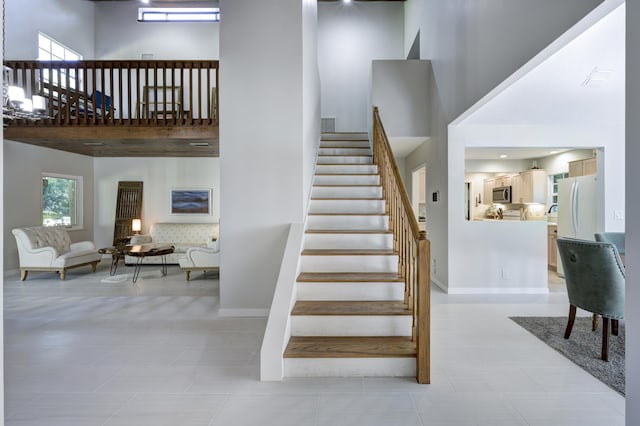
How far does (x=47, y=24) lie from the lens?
770 cm

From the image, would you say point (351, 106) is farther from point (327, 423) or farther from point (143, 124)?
point (327, 423)

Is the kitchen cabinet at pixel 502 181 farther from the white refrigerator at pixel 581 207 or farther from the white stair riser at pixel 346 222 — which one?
the white stair riser at pixel 346 222

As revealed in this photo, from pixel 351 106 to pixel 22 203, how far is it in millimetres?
7200

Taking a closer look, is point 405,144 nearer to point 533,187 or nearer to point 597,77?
point 533,187

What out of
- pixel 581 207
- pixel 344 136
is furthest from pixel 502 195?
pixel 344 136

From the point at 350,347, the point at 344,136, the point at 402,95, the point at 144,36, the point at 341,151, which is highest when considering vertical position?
the point at 144,36

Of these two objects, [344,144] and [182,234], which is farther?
[182,234]

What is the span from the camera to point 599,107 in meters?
4.41

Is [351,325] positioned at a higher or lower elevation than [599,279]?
lower

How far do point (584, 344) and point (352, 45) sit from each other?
7.77m

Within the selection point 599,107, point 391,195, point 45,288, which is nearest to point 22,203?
point 45,288

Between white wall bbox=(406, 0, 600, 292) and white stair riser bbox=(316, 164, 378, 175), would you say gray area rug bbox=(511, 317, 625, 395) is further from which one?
white stair riser bbox=(316, 164, 378, 175)

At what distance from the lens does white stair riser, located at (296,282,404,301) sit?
3.32 metres

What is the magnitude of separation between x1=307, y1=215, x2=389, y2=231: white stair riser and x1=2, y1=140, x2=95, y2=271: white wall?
5.98 metres
